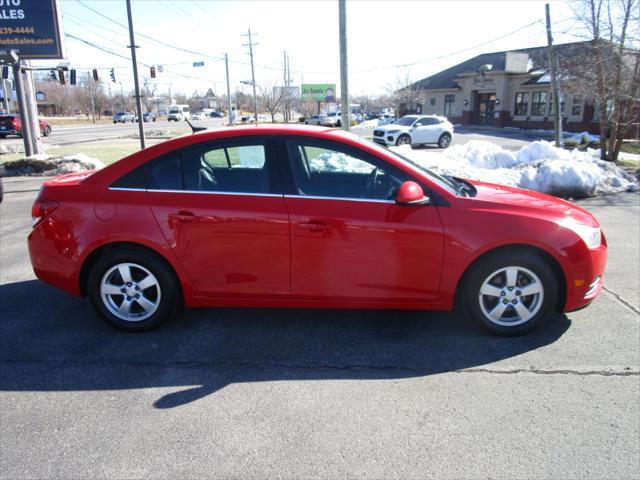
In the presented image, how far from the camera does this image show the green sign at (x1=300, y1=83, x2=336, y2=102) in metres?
72.8

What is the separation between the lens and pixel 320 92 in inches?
2933

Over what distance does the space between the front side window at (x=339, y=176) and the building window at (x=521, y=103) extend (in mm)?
40121

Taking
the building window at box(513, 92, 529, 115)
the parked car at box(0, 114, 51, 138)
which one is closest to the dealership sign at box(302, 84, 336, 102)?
the building window at box(513, 92, 529, 115)

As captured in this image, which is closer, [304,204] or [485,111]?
[304,204]

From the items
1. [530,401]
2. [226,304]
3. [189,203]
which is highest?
[189,203]

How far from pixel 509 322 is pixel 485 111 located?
44.1 m

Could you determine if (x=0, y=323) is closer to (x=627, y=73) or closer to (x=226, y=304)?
(x=226, y=304)

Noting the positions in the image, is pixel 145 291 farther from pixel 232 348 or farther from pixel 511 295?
pixel 511 295

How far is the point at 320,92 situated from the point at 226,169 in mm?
74072

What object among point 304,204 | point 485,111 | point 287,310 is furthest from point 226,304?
point 485,111

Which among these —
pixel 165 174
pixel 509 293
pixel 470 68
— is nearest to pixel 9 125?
pixel 165 174

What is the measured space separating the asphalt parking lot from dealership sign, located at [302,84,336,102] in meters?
70.8

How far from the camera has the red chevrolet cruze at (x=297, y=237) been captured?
3594 millimetres

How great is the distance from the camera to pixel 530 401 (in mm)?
3014
